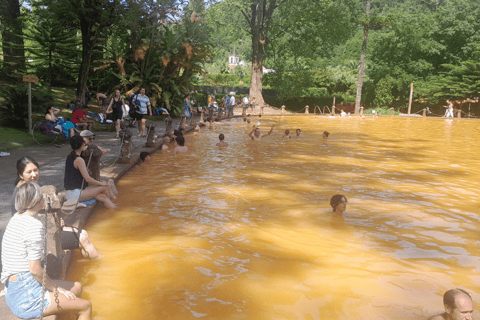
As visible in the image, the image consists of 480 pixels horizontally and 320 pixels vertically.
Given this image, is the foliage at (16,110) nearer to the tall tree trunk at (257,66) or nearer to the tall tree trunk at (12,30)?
the tall tree trunk at (12,30)

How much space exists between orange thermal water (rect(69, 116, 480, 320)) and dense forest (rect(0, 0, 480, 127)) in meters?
9.55

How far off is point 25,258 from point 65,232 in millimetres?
1847

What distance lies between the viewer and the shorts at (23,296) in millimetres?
3615

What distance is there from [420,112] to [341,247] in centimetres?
4790

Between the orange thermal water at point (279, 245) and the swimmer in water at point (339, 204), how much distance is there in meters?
0.19

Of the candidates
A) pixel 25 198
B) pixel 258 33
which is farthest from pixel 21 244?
pixel 258 33

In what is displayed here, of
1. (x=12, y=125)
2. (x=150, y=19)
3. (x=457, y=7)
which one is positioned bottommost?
(x=12, y=125)

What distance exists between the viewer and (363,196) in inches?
400

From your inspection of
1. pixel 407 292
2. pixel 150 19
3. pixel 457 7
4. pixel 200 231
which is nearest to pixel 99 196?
pixel 200 231

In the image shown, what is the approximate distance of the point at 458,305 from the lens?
4.31m

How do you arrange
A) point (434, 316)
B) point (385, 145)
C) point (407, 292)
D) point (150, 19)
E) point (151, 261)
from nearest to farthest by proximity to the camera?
1. point (434, 316)
2. point (407, 292)
3. point (151, 261)
4. point (385, 145)
5. point (150, 19)

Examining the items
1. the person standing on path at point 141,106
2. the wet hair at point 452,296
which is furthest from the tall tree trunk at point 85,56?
the wet hair at point 452,296

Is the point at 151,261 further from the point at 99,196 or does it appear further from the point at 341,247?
the point at 341,247

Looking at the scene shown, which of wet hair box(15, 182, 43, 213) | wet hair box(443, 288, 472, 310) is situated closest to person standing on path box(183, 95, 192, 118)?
wet hair box(15, 182, 43, 213)
